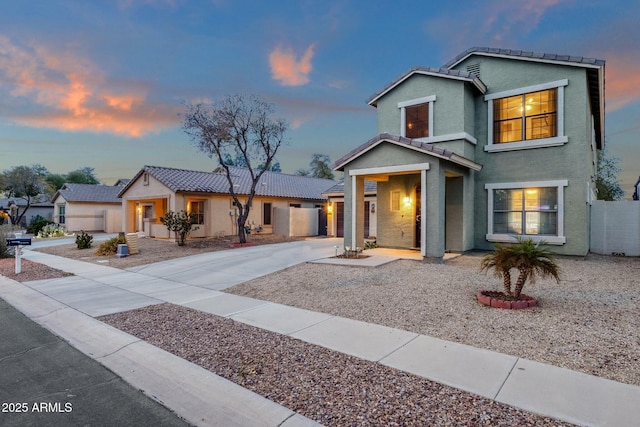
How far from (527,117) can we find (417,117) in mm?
3804

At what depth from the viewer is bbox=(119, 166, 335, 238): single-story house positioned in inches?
793

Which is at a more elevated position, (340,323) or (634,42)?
(634,42)

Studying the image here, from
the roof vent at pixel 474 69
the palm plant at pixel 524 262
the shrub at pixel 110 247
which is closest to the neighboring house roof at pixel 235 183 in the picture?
the shrub at pixel 110 247

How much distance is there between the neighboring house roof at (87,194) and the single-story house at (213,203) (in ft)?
27.9

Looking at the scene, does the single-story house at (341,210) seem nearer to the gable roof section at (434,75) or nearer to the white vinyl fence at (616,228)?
the gable roof section at (434,75)

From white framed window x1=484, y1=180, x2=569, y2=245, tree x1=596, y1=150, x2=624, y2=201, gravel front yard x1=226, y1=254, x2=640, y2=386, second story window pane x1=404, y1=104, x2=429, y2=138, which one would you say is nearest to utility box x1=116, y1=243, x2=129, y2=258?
gravel front yard x1=226, y1=254, x2=640, y2=386

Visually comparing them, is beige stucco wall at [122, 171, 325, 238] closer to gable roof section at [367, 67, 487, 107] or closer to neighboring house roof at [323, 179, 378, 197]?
neighboring house roof at [323, 179, 378, 197]

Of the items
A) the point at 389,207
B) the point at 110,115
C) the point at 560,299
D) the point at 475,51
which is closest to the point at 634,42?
the point at 475,51

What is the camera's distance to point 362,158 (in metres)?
12.3

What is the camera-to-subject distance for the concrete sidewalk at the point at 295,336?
125 inches

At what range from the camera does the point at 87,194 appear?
30.7 meters

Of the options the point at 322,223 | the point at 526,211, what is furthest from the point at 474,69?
the point at 322,223

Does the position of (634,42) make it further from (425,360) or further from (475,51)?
(425,360)

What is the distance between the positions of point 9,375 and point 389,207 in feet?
39.2
